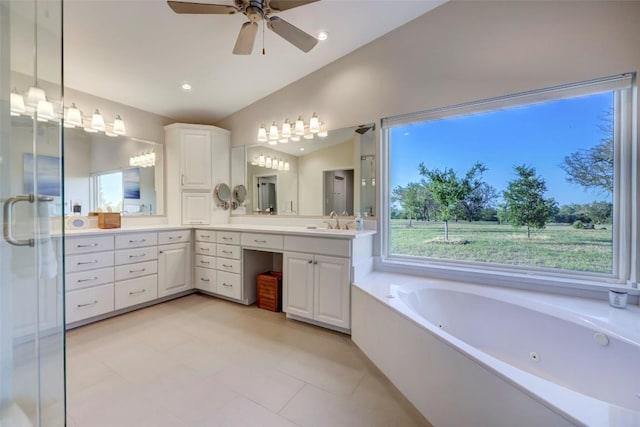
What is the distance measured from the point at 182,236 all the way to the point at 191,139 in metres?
1.29

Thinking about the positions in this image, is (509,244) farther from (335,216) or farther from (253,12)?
(253,12)

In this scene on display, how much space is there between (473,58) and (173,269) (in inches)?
147

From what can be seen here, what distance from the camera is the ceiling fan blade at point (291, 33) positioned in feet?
5.77

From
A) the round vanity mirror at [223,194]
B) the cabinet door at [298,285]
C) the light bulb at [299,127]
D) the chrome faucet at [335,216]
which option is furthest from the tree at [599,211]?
the round vanity mirror at [223,194]

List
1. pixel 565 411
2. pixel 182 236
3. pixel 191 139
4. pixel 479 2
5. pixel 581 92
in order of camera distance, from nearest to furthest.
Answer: pixel 565 411 → pixel 581 92 → pixel 479 2 → pixel 182 236 → pixel 191 139

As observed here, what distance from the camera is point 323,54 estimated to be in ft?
8.80

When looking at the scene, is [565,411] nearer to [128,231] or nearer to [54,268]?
[54,268]

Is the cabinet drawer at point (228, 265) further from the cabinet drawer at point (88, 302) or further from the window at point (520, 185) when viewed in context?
the window at point (520, 185)

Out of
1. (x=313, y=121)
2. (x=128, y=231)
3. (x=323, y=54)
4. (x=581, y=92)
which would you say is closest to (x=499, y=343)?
(x=581, y=92)

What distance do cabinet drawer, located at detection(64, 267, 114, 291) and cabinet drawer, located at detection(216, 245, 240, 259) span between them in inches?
40.5

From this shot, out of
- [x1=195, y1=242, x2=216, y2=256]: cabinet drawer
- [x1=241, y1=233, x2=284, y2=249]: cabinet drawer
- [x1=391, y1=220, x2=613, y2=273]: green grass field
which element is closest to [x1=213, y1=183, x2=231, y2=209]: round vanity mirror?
[x1=195, y1=242, x2=216, y2=256]: cabinet drawer

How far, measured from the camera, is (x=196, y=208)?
3.46 metres

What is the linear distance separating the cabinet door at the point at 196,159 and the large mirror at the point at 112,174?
1.19 feet

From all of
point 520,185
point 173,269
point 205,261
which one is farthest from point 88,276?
point 520,185
